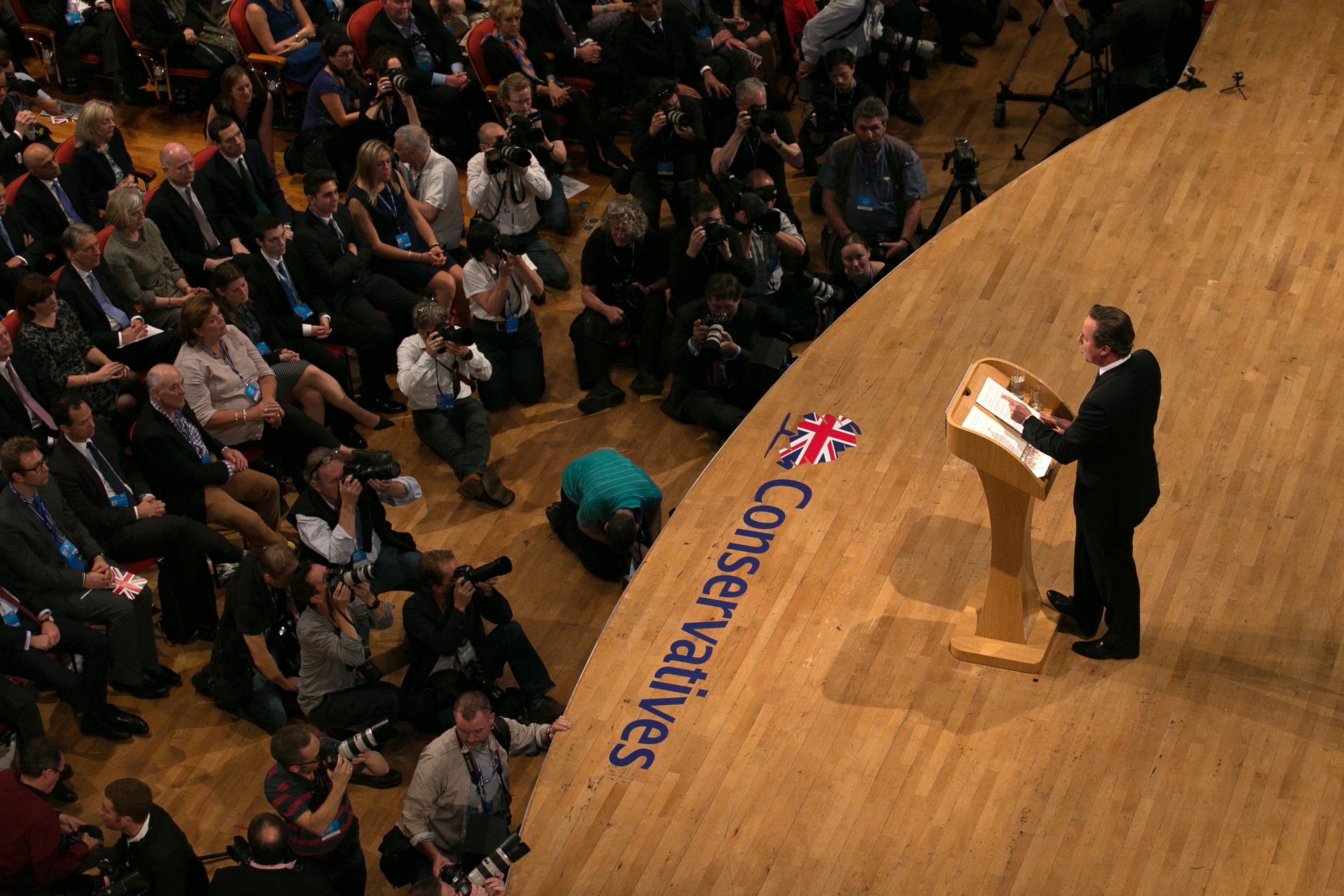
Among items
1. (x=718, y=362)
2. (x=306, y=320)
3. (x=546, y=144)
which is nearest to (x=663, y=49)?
(x=546, y=144)

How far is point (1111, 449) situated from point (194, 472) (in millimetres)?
3707

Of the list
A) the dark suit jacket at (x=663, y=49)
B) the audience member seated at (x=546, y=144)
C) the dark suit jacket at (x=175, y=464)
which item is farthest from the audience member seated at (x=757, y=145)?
the dark suit jacket at (x=175, y=464)

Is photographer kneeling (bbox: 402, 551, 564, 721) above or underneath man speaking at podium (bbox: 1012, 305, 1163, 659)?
underneath

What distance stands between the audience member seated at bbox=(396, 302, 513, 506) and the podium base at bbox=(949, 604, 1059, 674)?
2431 millimetres

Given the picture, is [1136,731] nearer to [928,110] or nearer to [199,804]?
[199,804]

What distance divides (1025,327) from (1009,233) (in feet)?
2.46

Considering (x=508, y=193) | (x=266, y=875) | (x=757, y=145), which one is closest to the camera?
(x=266, y=875)

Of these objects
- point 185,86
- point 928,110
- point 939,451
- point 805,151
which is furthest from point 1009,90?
point 185,86

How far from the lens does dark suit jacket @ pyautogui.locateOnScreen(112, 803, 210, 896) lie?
469cm

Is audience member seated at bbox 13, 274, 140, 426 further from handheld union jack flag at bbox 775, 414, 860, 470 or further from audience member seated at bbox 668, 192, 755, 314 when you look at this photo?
handheld union jack flag at bbox 775, 414, 860, 470

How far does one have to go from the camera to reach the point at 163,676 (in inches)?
231

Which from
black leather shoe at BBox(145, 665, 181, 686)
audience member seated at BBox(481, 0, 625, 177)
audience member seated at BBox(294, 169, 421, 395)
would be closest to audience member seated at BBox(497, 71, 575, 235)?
audience member seated at BBox(481, 0, 625, 177)

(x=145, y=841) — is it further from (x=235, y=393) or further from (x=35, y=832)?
(x=235, y=393)

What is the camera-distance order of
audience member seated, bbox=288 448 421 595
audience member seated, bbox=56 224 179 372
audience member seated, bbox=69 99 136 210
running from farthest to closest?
audience member seated, bbox=69 99 136 210 < audience member seated, bbox=56 224 179 372 < audience member seated, bbox=288 448 421 595
